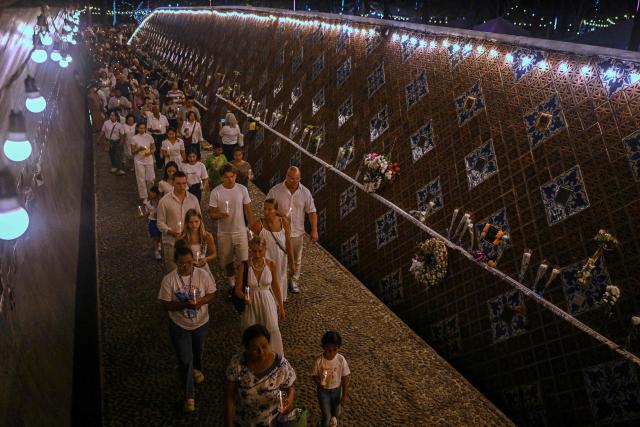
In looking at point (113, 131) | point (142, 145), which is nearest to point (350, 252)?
point (142, 145)

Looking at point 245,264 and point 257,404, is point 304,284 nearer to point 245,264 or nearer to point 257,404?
point 245,264

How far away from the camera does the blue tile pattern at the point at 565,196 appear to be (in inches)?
208

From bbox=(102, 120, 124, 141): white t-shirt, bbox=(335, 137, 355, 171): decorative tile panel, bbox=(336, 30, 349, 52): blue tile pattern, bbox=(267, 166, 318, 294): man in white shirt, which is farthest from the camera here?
bbox=(102, 120, 124, 141): white t-shirt

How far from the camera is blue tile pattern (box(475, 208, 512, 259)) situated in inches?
235

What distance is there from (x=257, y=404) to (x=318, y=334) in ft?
9.67

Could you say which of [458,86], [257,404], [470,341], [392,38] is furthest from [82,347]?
[392,38]

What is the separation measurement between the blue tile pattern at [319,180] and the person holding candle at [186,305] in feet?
17.6

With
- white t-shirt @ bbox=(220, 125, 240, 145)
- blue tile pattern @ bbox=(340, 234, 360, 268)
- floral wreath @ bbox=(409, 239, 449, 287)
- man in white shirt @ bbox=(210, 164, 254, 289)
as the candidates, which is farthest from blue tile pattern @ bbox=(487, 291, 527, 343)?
white t-shirt @ bbox=(220, 125, 240, 145)

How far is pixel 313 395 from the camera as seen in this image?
17.0ft

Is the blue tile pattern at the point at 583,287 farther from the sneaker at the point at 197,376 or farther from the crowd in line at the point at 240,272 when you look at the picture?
the sneaker at the point at 197,376

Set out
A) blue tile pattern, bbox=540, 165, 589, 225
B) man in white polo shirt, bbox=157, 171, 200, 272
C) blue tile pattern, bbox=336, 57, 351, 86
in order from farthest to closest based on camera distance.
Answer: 1. blue tile pattern, bbox=336, 57, 351, 86
2. man in white polo shirt, bbox=157, 171, 200, 272
3. blue tile pattern, bbox=540, 165, 589, 225

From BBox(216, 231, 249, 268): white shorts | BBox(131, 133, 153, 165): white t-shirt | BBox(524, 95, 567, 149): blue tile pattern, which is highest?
BBox(131, 133, 153, 165): white t-shirt

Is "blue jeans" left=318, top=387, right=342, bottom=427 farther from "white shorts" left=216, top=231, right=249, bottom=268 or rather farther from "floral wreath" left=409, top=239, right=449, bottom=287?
"white shorts" left=216, top=231, right=249, bottom=268

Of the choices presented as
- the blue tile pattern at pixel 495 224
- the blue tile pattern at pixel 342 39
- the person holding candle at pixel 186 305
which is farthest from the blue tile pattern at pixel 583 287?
the blue tile pattern at pixel 342 39
